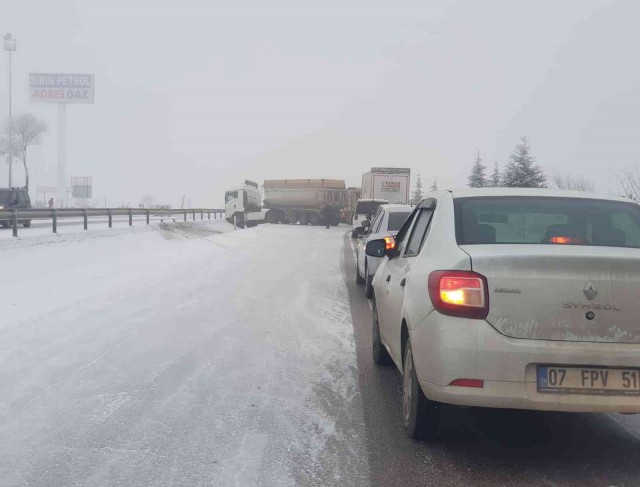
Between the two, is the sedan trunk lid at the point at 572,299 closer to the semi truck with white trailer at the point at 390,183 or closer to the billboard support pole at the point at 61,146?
the semi truck with white trailer at the point at 390,183

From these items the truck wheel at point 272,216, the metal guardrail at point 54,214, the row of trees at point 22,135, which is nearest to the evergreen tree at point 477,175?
the truck wheel at point 272,216

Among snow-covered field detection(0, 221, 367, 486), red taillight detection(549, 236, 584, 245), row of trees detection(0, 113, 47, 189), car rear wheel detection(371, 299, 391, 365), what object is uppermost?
row of trees detection(0, 113, 47, 189)

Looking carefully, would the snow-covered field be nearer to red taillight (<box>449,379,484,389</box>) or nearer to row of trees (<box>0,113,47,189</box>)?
red taillight (<box>449,379,484,389</box>)

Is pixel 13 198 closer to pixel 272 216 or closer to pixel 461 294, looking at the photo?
pixel 272 216

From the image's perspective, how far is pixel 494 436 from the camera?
446cm

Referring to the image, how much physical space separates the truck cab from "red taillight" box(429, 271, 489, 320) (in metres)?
38.3

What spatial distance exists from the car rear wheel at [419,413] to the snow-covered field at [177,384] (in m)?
0.39

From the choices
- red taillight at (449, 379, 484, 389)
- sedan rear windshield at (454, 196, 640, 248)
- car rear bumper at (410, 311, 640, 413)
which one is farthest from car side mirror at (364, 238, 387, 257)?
red taillight at (449, 379, 484, 389)

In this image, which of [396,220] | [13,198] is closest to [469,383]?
[396,220]

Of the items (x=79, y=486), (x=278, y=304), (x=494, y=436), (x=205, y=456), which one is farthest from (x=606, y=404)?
(x=278, y=304)

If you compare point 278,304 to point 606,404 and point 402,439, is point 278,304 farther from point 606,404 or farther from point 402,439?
point 606,404

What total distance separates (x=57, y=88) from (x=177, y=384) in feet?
346

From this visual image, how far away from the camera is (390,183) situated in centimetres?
3681

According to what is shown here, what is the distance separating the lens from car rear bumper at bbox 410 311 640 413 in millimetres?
3598
